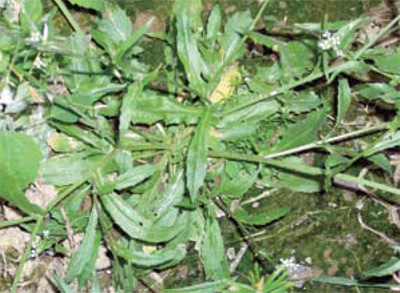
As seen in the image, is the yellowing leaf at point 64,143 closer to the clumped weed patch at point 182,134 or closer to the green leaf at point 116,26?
the clumped weed patch at point 182,134

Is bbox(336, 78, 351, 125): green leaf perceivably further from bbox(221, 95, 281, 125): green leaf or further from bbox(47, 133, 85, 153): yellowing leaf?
bbox(47, 133, 85, 153): yellowing leaf

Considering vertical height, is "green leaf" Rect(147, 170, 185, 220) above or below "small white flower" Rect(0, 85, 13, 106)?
below

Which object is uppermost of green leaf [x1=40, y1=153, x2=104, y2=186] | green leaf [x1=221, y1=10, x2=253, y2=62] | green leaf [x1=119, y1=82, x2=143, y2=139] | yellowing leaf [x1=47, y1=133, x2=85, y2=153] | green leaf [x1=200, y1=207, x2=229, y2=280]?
green leaf [x1=221, y1=10, x2=253, y2=62]

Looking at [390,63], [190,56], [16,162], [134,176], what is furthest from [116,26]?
[390,63]

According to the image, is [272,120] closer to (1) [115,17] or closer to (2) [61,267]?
(1) [115,17]

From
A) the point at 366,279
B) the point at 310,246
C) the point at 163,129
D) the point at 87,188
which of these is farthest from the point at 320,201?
the point at 87,188

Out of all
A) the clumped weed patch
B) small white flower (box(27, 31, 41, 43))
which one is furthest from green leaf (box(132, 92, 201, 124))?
small white flower (box(27, 31, 41, 43))
